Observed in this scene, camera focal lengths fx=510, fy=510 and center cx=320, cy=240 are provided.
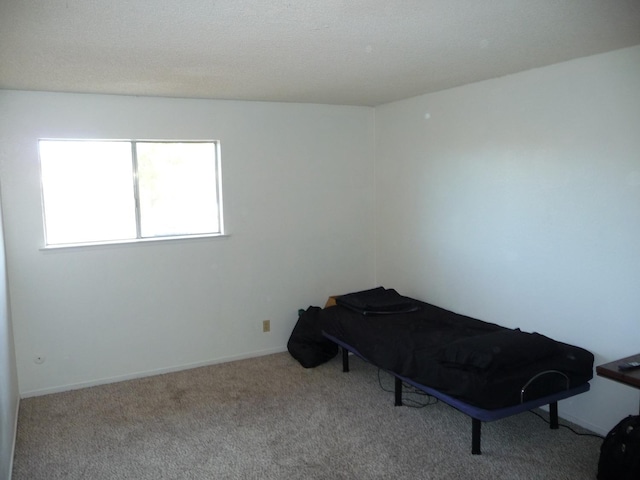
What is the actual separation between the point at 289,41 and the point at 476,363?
192 cm

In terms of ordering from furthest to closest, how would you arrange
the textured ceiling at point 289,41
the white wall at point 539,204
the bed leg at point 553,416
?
1. the bed leg at point 553,416
2. the white wall at point 539,204
3. the textured ceiling at point 289,41

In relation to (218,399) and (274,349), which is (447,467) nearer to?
(218,399)

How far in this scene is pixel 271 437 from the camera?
3088mm

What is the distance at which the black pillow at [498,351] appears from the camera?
109 inches

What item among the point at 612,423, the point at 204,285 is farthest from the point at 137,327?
the point at 612,423

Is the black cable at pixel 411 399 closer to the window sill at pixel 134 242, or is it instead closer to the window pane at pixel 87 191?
the window sill at pixel 134 242

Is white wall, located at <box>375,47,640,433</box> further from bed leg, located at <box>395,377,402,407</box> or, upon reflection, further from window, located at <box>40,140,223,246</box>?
window, located at <box>40,140,223,246</box>

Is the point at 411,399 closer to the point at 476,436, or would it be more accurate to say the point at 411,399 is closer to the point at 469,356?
the point at 476,436

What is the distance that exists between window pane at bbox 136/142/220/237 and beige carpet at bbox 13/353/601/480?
1.25 m

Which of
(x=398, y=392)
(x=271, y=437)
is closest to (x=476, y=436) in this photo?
(x=398, y=392)

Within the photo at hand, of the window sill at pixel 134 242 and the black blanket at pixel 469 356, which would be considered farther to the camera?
the window sill at pixel 134 242

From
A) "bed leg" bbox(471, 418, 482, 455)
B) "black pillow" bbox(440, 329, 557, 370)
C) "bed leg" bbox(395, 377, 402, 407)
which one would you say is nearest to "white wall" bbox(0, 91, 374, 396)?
"bed leg" bbox(395, 377, 402, 407)

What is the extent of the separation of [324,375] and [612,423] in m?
1.97

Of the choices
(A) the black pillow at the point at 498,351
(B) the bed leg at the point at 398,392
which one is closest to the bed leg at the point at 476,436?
(A) the black pillow at the point at 498,351
